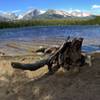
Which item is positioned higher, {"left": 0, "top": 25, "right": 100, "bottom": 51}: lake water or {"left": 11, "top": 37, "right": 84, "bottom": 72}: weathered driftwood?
{"left": 11, "top": 37, "right": 84, "bottom": 72}: weathered driftwood

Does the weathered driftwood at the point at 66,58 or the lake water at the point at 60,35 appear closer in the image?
the weathered driftwood at the point at 66,58

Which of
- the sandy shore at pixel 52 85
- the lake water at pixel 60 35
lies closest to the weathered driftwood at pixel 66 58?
the sandy shore at pixel 52 85

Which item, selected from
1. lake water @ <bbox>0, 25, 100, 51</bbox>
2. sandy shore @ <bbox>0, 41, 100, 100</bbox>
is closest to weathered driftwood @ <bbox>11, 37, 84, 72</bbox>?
sandy shore @ <bbox>0, 41, 100, 100</bbox>

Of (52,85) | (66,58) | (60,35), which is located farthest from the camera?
(60,35)

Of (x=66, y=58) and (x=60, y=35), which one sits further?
(x=60, y=35)

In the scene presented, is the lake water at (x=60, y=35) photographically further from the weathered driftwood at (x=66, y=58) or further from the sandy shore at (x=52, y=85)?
the sandy shore at (x=52, y=85)

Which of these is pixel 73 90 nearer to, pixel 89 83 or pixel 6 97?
pixel 89 83

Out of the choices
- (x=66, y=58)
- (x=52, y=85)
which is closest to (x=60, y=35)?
(x=66, y=58)

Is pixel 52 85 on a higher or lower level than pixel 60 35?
higher

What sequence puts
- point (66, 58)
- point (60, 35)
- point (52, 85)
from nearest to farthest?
1. point (52, 85)
2. point (66, 58)
3. point (60, 35)

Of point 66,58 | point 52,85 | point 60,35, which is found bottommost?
point 60,35

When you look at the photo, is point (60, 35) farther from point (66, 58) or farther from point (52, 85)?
point (52, 85)

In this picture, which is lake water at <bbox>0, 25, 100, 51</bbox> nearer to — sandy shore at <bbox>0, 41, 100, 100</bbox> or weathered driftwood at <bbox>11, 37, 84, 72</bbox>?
weathered driftwood at <bbox>11, 37, 84, 72</bbox>

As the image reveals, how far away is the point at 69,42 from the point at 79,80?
165cm
